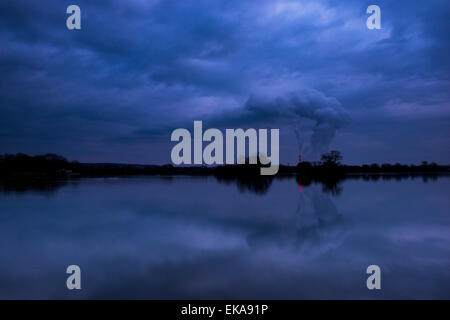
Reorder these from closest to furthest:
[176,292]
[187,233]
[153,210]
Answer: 1. [176,292]
2. [187,233]
3. [153,210]

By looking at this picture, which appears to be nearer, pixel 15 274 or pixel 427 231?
pixel 15 274

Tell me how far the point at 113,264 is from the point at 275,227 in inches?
322

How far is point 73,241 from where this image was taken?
37.8 feet

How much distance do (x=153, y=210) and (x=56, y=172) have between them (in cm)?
9856

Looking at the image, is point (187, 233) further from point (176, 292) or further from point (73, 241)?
point (176, 292)

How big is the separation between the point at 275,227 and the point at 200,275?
7010 millimetres

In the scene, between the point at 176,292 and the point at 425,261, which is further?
the point at 425,261

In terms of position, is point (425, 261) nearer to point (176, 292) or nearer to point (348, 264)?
point (348, 264)

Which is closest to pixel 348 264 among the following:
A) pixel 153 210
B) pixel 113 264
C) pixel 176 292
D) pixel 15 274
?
pixel 176 292

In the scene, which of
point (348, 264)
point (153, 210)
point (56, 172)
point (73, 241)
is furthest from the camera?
point (56, 172)
